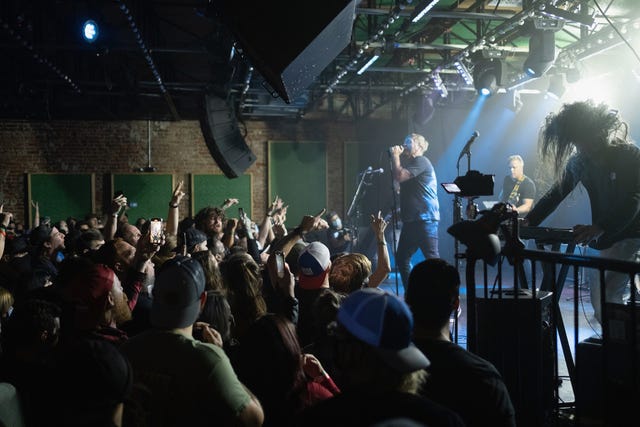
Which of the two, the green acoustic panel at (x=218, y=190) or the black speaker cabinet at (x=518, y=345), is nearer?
the black speaker cabinet at (x=518, y=345)

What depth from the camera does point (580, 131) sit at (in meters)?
3.27

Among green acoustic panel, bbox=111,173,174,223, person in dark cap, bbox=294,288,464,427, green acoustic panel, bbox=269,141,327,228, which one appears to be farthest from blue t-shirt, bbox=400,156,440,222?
green acoustic panel, bbox=111,173,174,223

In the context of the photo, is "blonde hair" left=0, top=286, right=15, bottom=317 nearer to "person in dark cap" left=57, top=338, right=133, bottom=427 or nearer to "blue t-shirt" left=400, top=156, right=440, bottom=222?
"person in dark cap" left=57, top=338, right=133, bottom=427

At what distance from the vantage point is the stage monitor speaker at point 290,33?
3459 mm

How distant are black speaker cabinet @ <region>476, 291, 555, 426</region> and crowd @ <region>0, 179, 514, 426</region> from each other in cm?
60

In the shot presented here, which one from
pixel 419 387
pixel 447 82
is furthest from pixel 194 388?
pixel 447 82

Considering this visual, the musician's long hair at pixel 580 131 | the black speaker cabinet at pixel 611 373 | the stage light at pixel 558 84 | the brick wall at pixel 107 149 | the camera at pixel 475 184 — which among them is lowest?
the black speaker cabinet at pixel 611 373

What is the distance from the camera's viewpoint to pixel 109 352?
1.40m

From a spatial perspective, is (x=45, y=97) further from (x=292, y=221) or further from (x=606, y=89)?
(x=606, y=89)

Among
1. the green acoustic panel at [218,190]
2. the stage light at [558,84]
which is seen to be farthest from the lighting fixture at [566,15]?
the green acoustic panel at [218,190]

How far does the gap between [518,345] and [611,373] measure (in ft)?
1.30

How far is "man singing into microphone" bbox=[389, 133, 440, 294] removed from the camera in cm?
637

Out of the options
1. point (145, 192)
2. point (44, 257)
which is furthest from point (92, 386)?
point (145, 192)

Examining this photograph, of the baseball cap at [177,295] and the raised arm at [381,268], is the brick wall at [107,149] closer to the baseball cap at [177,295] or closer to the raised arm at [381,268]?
the raised arm at [381,268]
